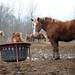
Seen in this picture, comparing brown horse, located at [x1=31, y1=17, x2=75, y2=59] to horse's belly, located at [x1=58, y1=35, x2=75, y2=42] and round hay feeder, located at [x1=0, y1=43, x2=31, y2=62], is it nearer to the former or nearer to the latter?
horse's belly, located at [x1=58, y1=35, x2=75, y2=42]

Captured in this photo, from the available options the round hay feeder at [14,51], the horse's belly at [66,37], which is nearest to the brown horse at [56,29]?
the horse's belly at [66,37]

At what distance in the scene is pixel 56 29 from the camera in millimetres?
13180

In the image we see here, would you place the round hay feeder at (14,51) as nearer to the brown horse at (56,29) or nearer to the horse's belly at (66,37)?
the brown horse at (56,29)

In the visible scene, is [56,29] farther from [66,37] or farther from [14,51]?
[14,51]

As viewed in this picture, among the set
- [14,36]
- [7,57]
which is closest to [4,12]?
[14,36]

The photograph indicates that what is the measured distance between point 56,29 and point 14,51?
2.73 m

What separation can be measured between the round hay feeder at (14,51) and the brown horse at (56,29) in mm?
2207

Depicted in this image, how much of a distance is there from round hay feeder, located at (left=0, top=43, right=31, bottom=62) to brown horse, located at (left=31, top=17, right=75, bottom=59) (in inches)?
86.9

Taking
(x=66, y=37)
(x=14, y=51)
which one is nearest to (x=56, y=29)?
(x=66, y=37)

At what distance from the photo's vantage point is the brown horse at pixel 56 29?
12.9m

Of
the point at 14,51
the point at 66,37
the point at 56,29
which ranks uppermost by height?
the point at 56,29

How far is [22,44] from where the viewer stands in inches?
438

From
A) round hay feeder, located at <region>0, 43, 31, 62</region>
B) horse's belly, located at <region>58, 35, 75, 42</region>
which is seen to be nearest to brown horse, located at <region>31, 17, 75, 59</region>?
horse's belly, located at <region>58, 35, 75, 42</region>

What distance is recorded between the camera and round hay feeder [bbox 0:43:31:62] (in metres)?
11.0
